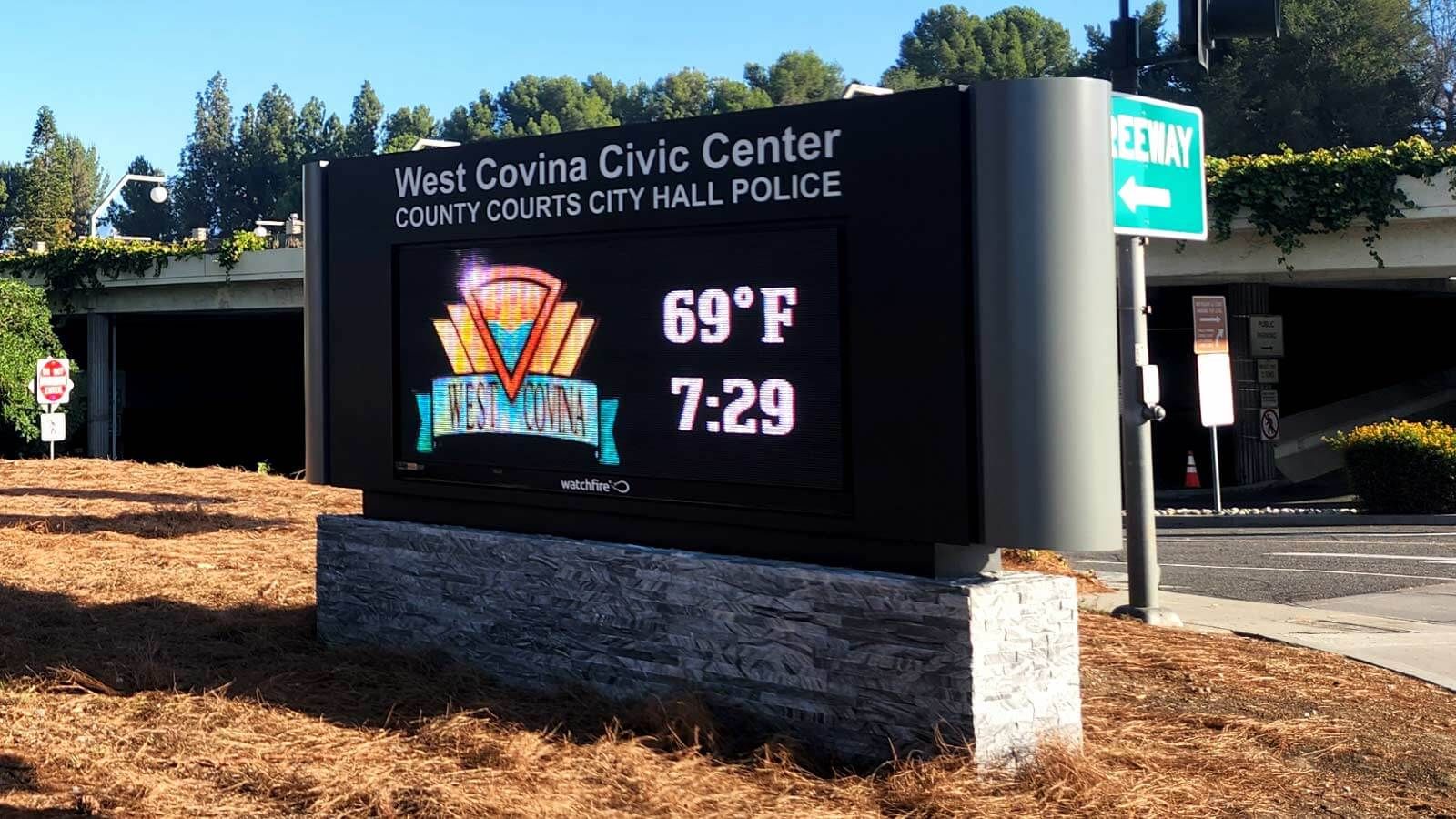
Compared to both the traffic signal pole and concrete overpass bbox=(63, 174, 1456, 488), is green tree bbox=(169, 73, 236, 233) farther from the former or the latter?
the traffic signal pole

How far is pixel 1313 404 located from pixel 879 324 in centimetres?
3994

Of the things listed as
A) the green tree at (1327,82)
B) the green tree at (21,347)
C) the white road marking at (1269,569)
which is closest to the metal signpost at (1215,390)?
the white road marking at (1269,569)

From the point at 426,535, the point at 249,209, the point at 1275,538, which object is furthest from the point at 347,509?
the point at 249,209

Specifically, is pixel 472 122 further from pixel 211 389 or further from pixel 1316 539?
pixel 1316 539

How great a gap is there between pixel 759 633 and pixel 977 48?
114m

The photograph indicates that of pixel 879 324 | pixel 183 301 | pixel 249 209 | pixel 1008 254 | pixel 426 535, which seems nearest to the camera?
pixel 1008 254

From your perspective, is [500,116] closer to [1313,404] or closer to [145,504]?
[1313,404]

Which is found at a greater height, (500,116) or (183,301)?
(500,116)

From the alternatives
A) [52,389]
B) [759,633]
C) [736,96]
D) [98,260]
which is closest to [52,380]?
[52,389]

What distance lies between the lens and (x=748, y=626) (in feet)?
22.3

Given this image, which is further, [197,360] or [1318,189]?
[197,360]

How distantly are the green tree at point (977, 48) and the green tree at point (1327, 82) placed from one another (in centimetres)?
4209

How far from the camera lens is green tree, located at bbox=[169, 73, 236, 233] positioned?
14988 centimetres

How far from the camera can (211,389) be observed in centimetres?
6025
